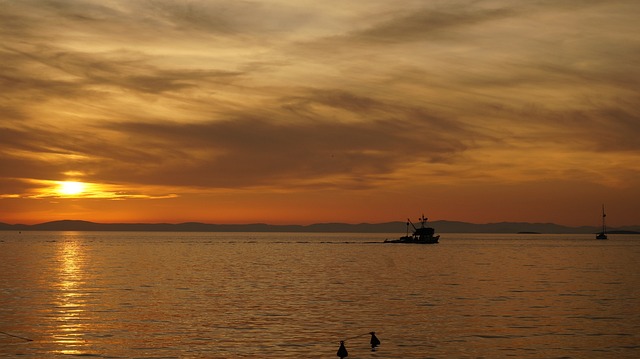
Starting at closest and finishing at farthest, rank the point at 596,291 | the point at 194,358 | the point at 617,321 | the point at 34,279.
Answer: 1. the point at 194,358
2. the point at 617,321
3. the point at 596,291
4. the point at 34,279

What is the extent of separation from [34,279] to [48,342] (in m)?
64.5

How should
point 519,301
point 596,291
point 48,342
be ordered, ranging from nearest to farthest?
point 48,342, point 519,301, point 596,291

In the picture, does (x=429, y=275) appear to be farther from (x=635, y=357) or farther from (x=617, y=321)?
(x=635, y=357)

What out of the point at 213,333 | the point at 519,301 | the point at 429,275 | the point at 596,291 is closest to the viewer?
the point at 213,333

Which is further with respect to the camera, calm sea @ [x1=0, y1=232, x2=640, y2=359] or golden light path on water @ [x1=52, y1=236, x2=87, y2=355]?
golden light path on water @ [x1=52, y1=236, x2=87, y2=355]

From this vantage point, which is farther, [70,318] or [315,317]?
[315,317]

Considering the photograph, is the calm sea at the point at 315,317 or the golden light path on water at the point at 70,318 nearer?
the calm sea at the point at 315,317

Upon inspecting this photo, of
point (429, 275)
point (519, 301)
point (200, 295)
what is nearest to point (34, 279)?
point (200, 295)

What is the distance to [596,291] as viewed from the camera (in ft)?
303

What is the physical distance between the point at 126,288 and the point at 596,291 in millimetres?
60077

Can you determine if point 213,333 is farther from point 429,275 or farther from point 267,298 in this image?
point 429,275

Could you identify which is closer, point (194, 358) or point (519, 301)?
point (194, 358)

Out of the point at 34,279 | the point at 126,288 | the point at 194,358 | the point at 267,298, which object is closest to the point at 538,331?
the point at 194,358

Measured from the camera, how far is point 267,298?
266 ft
